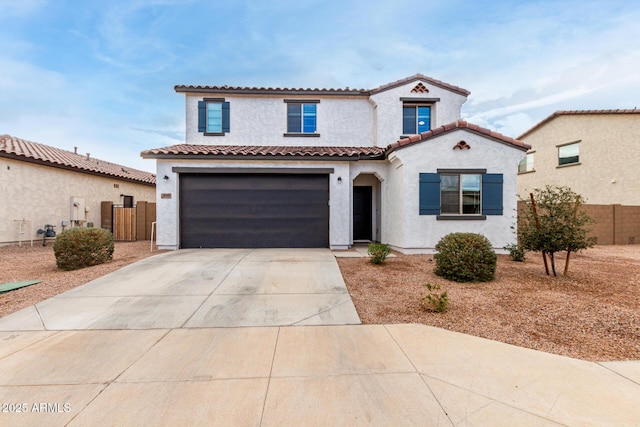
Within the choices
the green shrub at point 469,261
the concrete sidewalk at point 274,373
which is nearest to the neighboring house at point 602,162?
the green shrub at point 469,261

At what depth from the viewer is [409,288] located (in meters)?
5.57

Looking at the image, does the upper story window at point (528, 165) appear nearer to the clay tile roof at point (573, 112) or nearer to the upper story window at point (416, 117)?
the clay tile roof at point (573, 112)

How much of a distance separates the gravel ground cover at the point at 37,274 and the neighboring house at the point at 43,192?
1.45m

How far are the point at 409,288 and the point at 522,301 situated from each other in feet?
6.42

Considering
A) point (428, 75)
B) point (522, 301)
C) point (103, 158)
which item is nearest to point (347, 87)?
point (428, 75)

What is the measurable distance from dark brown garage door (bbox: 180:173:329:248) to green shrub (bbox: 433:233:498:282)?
485cm

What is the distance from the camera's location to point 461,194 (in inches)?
370

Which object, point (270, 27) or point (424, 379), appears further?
point (270, 27)

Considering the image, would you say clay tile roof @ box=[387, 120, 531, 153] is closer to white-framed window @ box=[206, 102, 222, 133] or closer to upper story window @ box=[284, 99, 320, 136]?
upper story window @ box=[284, 99, 320, 136]

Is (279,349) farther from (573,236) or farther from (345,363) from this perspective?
(573,236)

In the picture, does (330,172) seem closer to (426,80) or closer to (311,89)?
(311,89)

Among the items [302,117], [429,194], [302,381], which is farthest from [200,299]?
[302,117]

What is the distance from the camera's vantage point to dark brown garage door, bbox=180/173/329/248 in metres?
10.1

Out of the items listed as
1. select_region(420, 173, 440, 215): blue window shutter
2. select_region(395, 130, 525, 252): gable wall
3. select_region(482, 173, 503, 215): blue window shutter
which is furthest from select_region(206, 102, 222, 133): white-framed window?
select_region(482, 173, 503, 215): blue window shutter
